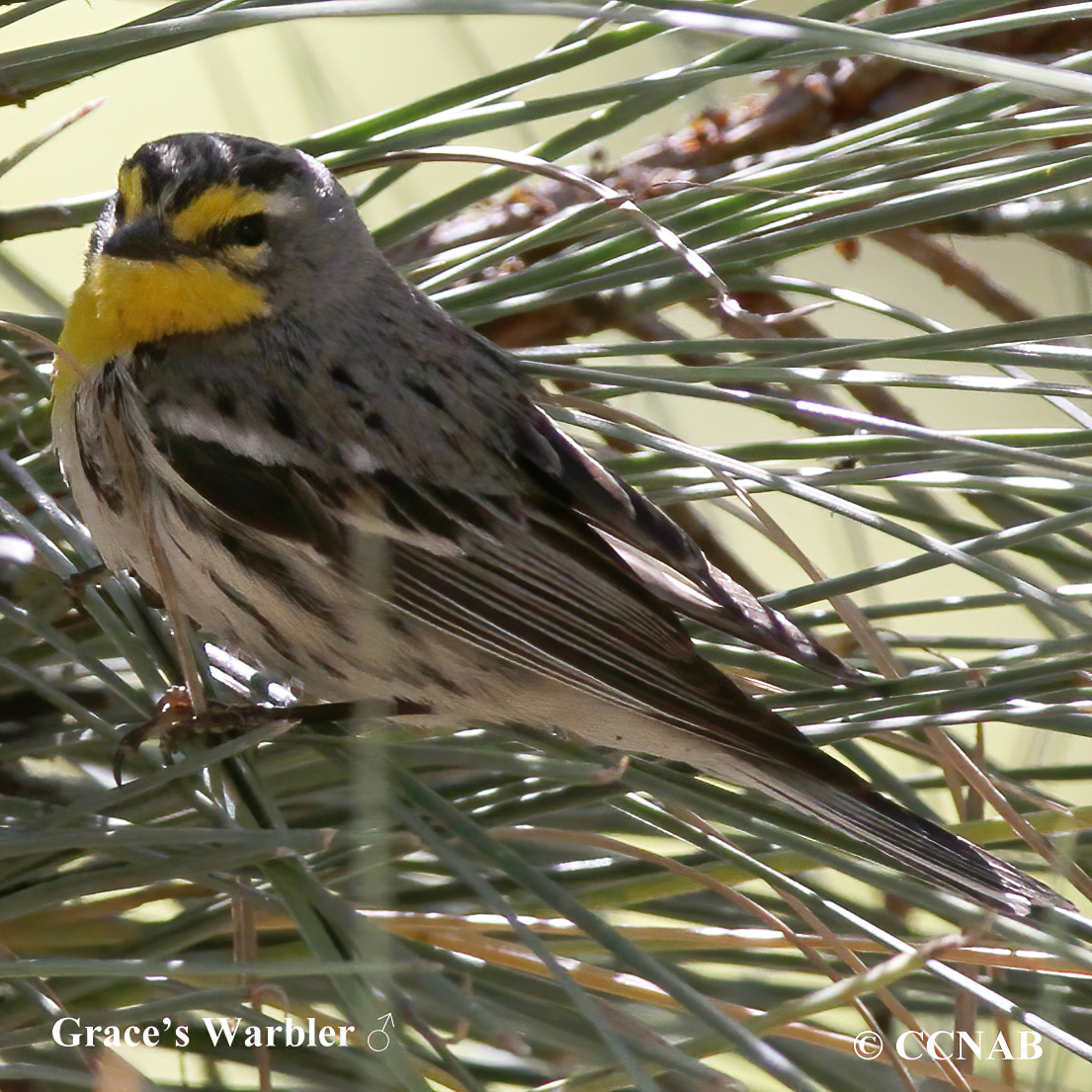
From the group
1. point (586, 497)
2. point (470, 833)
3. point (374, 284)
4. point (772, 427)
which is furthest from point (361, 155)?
point (772, 427)

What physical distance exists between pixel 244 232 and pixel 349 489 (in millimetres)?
509

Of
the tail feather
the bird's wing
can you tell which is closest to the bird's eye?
the bird's wing

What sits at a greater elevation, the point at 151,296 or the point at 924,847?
the point at 151,296

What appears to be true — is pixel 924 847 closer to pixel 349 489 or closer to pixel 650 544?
pixel 650 544

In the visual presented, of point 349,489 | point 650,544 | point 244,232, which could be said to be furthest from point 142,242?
point 650,544

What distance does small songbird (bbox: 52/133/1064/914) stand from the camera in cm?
195

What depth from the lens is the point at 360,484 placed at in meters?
1.98

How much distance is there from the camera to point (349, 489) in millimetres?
1986

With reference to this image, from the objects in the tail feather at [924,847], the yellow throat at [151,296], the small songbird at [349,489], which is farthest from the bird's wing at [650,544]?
the yellow throat at [151,296]

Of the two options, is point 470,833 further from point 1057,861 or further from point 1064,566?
point 1064,566

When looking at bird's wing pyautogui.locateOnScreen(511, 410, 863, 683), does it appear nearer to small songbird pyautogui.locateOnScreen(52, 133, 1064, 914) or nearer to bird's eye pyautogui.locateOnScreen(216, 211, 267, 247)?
small songbird pyautogui.locateOnScreen(52, 133, 1064, 914)

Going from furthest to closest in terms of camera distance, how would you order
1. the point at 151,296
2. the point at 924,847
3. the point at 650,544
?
the point at 151,296
the point at 650,544
the point at 924,847

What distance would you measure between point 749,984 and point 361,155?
120 cm

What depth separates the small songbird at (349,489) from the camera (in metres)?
1.95
